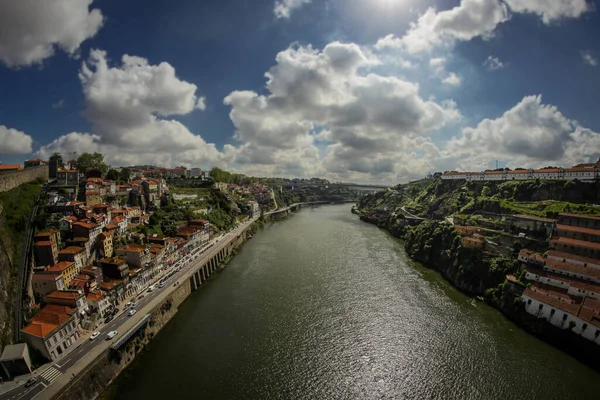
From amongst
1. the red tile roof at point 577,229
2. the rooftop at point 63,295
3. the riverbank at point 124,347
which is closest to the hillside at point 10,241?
the rooftop at point 63,295

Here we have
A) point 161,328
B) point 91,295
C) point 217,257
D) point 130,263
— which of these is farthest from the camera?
point 217,257

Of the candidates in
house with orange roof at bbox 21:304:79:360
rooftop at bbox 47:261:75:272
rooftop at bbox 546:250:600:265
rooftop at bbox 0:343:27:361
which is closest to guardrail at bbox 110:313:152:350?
house with orange roof at bbox 21:304:79:360

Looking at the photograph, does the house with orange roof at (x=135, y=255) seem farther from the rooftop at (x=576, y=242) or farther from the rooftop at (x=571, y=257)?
the rooftop at (x=576, y=242)

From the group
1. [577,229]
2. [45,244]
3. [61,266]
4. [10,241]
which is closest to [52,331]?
[61,266]

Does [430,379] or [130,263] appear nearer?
[430,379]

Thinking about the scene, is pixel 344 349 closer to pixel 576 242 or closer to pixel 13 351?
pixel 13 351

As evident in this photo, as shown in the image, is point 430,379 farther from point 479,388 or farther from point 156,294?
point 156,294

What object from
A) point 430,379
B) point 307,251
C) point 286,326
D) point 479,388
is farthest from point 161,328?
point 307,251
